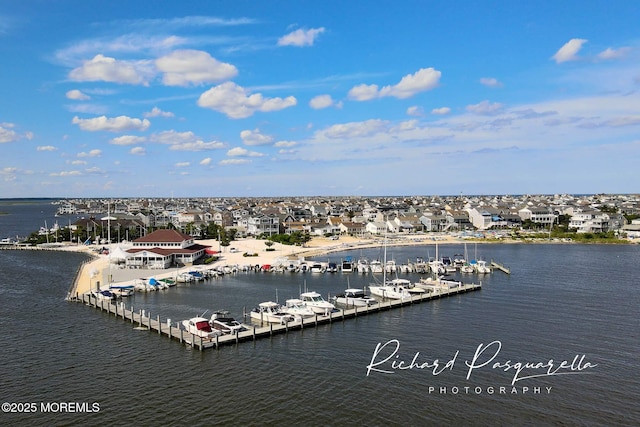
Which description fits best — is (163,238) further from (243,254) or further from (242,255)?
(243,254)

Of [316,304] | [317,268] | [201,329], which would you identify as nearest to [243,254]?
[317,268]

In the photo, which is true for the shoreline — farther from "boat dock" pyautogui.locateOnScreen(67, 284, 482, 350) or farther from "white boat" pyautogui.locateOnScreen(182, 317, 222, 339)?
"white boat" pyautogui.locateOnScreen(182, 317, 222, 339)

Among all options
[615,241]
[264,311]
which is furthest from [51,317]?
[615,241]

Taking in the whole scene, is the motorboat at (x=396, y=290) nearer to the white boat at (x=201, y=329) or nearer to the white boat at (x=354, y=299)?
the white boat at (x=354, y=299)

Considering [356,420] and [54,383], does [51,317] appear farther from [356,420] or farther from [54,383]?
[356,420]

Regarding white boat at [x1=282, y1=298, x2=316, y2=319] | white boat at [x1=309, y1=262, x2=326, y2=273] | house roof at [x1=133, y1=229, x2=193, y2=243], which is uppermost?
house roof at [x1=133, y1=229, x2=193, y2=243]

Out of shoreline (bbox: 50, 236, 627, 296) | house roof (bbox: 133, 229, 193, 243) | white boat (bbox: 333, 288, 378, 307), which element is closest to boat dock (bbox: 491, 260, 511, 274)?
white boat (bbox: 333, 288, 378, 307)
